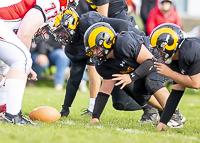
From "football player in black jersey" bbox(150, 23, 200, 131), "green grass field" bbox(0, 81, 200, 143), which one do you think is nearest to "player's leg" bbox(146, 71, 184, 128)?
"green grass field" bbox(0, 81, 200, 143)

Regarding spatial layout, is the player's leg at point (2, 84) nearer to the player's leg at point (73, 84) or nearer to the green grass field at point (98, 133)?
the green grass field at point (98, 133)

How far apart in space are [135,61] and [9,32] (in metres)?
1.50

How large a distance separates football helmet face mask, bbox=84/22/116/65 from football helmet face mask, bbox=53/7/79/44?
641 mm

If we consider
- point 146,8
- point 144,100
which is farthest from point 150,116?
point 146,8

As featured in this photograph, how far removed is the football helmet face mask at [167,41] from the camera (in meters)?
4.23

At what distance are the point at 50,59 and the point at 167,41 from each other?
6.89m

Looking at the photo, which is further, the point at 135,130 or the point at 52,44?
the point at 52,44

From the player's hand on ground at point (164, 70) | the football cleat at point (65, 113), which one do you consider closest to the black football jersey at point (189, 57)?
the player's hand on ground at point (164, 70)

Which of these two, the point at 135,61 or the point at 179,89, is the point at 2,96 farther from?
the point at 179,89

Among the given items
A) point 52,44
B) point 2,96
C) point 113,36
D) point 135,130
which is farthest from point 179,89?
point 52,44

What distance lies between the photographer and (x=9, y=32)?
422 centimetres

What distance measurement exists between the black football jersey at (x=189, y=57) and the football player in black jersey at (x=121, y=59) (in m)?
0.41

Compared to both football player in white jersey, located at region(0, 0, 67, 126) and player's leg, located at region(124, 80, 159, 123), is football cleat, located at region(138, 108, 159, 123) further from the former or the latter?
football player in white jersey, located at region(0, 0, 67, 126)

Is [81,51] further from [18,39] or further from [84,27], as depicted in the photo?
[18,39]
